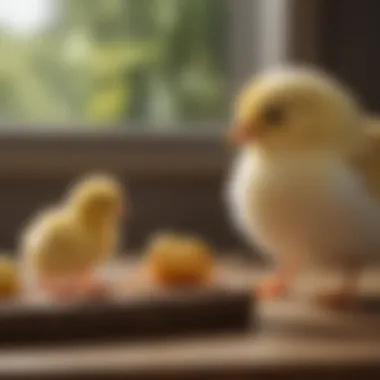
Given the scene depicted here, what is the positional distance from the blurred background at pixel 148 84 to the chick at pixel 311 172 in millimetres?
255

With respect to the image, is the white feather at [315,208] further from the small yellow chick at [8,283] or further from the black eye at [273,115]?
the small yellow chick at [8,283]

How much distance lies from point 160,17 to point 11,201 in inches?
11.2

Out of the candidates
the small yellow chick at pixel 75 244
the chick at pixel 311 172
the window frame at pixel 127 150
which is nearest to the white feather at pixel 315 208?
the chick at pixel 311 172

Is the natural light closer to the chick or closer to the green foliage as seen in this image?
the green foliage

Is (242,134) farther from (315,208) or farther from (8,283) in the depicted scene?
(8,283)

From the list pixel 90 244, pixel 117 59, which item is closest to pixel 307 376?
pixel 90 244

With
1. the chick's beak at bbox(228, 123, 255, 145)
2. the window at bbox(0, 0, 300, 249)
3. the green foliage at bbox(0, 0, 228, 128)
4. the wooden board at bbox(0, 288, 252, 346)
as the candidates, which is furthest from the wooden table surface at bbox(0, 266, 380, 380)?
the green foliage at bbox(0, 0, 228, 128)

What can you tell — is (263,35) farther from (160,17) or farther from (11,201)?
(11,201)

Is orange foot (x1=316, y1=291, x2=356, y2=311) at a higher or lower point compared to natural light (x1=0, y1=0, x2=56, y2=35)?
lower

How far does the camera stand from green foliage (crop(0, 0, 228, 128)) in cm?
119

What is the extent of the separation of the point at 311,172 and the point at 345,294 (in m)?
0.11

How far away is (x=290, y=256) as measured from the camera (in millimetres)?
878

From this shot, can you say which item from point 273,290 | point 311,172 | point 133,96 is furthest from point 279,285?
point 133,96

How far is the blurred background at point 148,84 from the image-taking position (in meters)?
1.11
